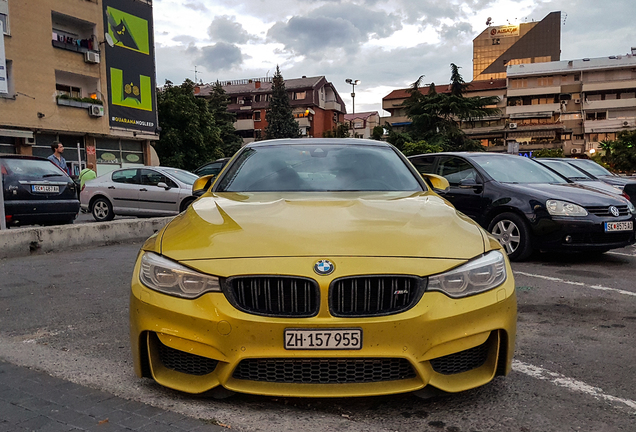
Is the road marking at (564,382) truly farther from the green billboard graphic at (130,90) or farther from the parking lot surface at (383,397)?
the green billboard graphic at (130,90)

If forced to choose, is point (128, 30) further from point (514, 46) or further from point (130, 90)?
point (514, 46)

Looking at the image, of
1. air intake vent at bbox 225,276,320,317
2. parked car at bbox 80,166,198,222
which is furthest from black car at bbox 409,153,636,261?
parked car at bbox 80,166,198,222

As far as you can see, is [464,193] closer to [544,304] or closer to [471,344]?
[544,304]

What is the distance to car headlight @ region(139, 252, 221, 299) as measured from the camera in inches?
101

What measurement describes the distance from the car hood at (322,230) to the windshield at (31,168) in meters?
7.20

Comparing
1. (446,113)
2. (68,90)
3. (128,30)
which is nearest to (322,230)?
(68,90)

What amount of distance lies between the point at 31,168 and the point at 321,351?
8.77m

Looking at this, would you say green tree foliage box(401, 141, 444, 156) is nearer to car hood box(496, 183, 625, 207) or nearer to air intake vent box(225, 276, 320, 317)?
car hood box(496, 183, 625, 207)

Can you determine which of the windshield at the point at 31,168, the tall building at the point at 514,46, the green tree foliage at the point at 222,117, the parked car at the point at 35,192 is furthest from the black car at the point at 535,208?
the tall building at the point at 514,46

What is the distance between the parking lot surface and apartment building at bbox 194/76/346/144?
7468 cm

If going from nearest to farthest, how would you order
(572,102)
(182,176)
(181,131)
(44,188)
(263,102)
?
(44,188) < (182,176) < (181,131) < (572,102) < (263,102)

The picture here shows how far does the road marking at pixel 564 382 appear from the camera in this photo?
279cm

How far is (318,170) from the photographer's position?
13.7 ft

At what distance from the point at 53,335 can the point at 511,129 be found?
255 feet
